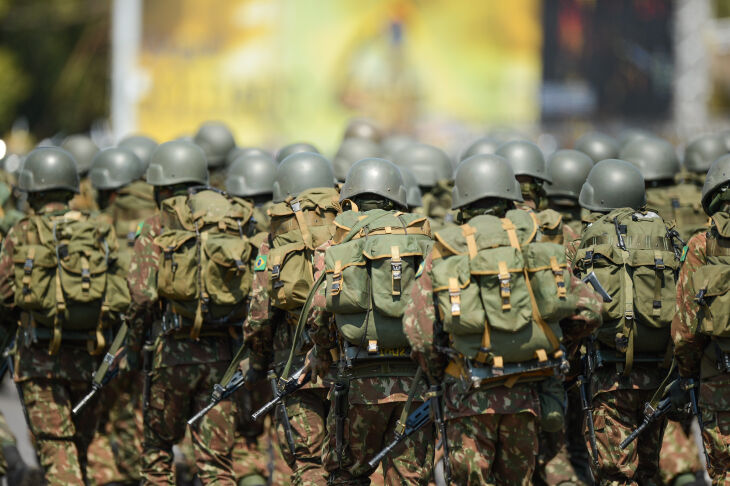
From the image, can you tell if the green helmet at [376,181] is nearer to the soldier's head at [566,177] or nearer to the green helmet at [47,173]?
the soldier's head at [566,177]

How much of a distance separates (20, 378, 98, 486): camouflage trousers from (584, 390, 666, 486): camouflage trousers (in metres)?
4.01

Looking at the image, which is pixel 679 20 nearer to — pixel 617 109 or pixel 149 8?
pixel 617 109

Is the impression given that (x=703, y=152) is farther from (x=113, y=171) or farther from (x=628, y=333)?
(x=113, y=171)

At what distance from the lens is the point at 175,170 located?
32.7 feet

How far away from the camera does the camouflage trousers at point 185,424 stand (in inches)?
365

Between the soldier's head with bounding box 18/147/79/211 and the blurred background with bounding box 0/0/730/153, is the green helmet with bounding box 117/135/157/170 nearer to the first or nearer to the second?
the soldier's head with bounding box 18/147/79/211

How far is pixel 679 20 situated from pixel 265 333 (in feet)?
78.6

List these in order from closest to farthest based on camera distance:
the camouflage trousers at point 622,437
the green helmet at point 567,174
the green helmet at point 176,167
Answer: the camouflage trousers at point 622,437, the green helmet at point 176,167, the green helmet at point 567,174

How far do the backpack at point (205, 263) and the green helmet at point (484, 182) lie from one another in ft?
7.23

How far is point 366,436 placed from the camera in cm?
793

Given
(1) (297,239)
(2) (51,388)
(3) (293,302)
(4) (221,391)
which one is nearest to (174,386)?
(4) (221,391)

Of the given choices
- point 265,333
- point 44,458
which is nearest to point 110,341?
point 44,458

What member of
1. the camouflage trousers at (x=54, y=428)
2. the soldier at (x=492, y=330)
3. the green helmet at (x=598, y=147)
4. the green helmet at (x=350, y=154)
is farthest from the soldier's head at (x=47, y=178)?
the green helmet at (x=598, y=147)

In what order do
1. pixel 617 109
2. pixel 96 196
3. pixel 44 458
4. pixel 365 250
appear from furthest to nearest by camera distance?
pixel 617 109
pixel 96 196
pixel 44 458
pixel 365 250
